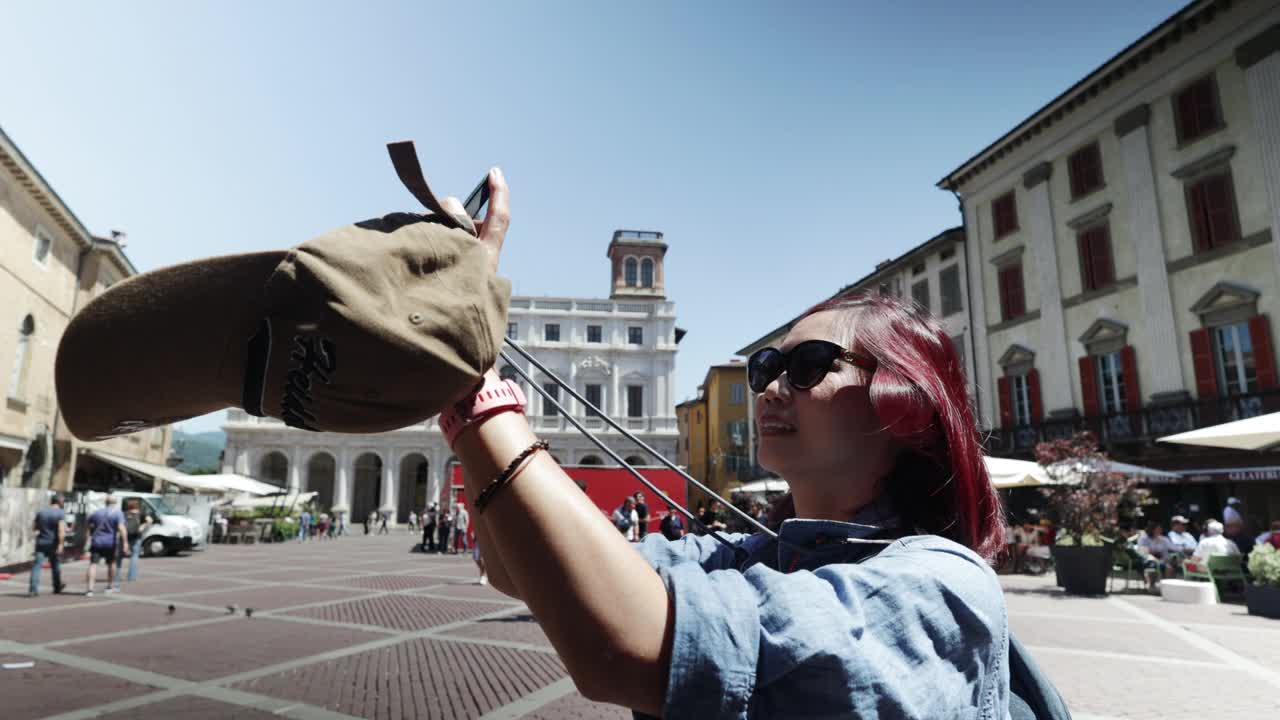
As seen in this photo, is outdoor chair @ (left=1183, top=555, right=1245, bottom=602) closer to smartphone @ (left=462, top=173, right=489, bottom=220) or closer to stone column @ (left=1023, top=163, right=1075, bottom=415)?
stone column @ (left=1023, top=163, right=1075, bottom=415)

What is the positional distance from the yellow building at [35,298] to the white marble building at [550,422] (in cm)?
2133

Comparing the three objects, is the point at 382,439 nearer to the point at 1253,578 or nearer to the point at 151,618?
the point at 151,618

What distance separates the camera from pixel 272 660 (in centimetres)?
640

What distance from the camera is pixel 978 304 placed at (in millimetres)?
25172

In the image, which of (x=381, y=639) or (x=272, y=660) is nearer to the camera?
(x=272, y=660)

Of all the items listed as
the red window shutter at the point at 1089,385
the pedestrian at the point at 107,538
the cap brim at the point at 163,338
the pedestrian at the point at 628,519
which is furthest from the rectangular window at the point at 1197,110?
the pedestrian at the point at 107,538

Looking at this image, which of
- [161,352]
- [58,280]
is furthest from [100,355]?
[58,280]

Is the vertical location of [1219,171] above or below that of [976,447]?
above

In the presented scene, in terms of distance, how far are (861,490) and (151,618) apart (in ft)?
34.7

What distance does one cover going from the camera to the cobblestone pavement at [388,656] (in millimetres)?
4973

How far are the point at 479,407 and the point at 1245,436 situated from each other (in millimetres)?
12948

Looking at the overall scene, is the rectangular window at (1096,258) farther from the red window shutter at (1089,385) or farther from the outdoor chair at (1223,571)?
the outdoor chair at (1223,571)

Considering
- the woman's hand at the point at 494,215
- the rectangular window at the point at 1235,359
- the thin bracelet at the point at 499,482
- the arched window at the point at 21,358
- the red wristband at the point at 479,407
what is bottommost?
the thin bracelet at the point at 499,482

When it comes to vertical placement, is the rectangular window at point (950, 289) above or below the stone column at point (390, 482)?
above
